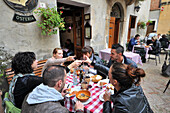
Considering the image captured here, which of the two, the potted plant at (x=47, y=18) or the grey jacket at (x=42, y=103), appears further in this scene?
the potted plant at (x=47, y=18)

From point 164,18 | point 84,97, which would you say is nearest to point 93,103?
point 84,97

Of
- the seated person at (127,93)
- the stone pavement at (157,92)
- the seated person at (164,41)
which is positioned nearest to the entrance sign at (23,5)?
the seated person at (127,93)

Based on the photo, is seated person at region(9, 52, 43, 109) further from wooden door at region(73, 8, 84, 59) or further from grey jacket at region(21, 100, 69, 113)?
wooden door at region(73, 8, 84, 59)

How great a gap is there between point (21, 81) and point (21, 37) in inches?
80.1

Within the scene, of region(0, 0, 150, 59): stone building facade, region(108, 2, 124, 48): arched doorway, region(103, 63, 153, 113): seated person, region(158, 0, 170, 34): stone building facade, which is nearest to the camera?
region(103, 63, 153, 113): seated person

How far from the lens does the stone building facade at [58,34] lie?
2.49m

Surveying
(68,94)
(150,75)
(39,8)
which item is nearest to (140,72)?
(68,94)

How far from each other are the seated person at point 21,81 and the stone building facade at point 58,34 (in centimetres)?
158

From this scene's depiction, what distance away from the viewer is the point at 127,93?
1.04m

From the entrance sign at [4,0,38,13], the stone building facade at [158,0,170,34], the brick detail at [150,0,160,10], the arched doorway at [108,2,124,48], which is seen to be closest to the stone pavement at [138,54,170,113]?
the arched doorway at [108,2,124,48]

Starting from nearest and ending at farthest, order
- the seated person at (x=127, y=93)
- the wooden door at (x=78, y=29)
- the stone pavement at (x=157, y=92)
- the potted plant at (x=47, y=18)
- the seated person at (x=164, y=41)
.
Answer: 1. the seated person at (x=127, y=93)
2. the stone pavement at (x=157, y=92)
3. the potted plant at (x=47, y=18)
4. the wooden door at (x=78, y=29)
5. the seated person at (x=164, y=41)

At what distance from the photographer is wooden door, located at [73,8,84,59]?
5.04 m

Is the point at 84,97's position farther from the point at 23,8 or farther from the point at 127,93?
the point at 23,8

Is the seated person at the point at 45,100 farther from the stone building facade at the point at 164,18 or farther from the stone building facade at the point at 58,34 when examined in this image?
the stone building facade at the point at 164,18
